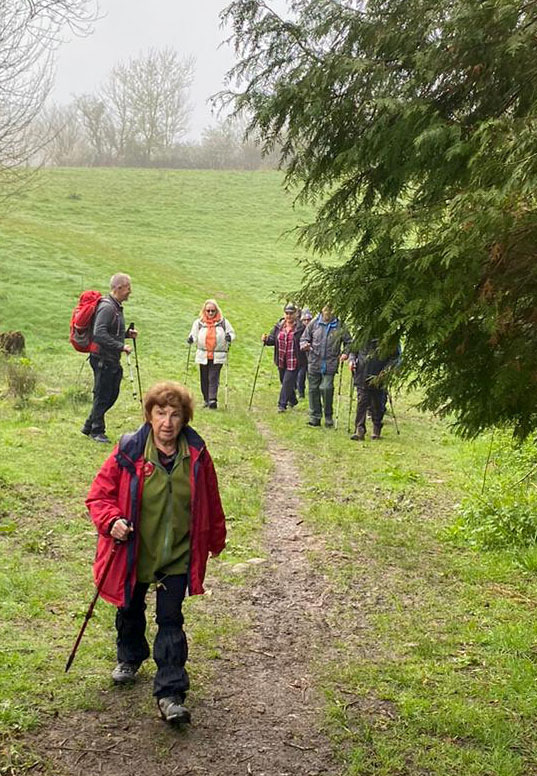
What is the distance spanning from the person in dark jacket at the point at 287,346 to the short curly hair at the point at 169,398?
1124cm

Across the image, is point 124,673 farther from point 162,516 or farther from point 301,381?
point 301,381

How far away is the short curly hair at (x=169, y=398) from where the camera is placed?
462 cm

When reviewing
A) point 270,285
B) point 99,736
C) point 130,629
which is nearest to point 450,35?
point 130,629

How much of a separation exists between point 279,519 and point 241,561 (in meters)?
1.61

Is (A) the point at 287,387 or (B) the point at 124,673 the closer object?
(B) the point at 124,673

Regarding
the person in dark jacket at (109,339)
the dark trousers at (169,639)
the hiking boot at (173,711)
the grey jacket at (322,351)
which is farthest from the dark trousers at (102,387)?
the hiking boot at (173,711)

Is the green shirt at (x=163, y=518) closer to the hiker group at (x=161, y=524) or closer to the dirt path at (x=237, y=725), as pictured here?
the hiker group at (x=161, y=524)

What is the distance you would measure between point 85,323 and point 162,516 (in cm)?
680

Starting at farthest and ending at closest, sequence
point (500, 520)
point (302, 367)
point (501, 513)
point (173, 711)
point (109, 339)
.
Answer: point (302, 367), point (109, 339), point (501, 513), point (500, 520), point (173, 711)

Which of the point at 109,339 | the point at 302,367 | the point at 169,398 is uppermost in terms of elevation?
the point at 169,398

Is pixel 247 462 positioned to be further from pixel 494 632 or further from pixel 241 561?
pixel 494 632

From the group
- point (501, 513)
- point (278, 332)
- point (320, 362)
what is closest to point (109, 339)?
point (320, 362)

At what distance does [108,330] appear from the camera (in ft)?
35.6

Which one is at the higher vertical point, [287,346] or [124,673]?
[287,346]
